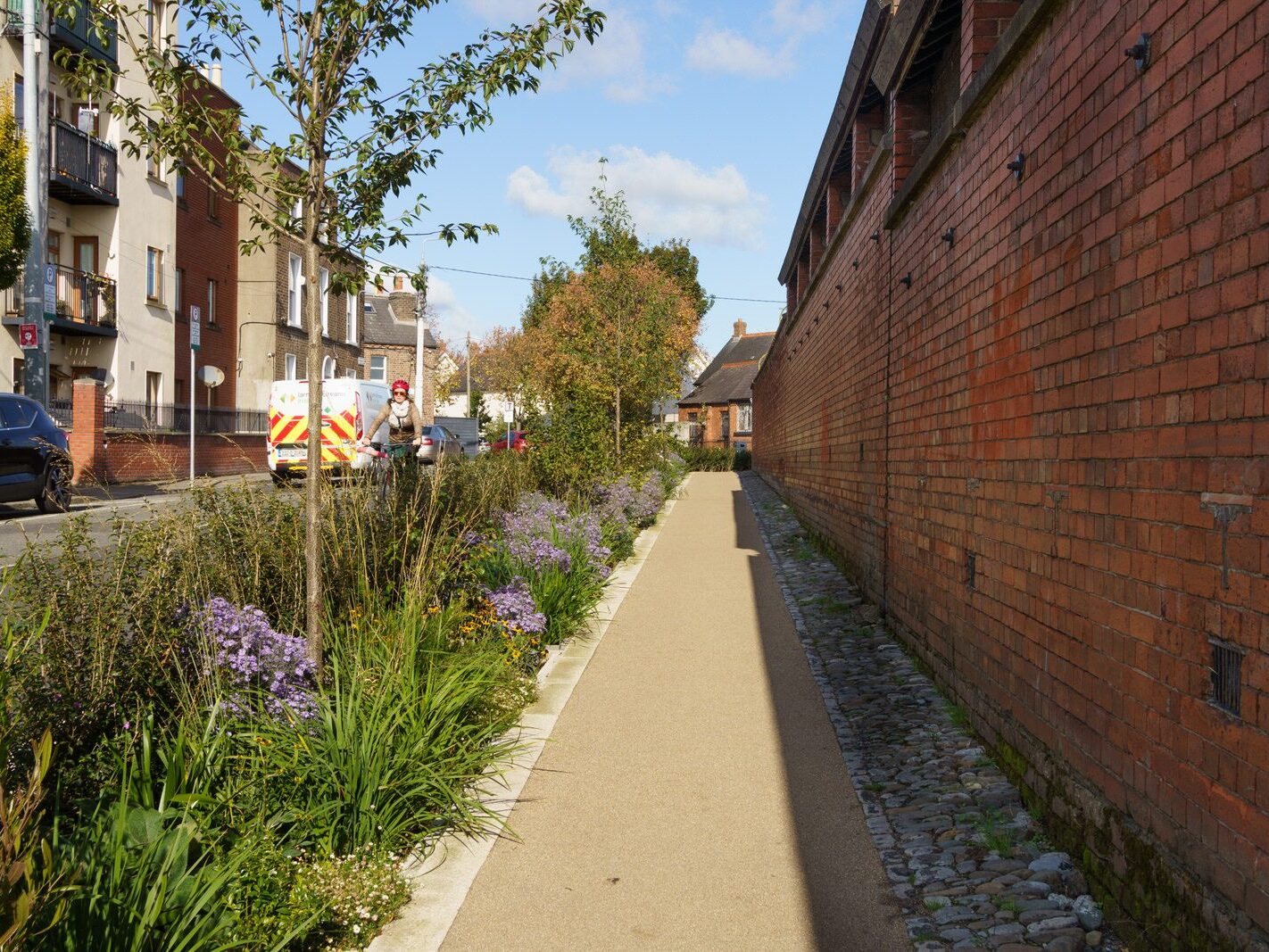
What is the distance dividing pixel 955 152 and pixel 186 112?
430cm

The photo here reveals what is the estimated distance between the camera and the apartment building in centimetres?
2422

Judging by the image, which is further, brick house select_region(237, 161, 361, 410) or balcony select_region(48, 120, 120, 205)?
brick house select_region(237, 161, 361, 410)

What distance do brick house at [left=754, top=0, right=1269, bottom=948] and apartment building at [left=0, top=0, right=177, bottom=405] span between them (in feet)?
74.3

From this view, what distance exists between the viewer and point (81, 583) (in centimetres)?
444

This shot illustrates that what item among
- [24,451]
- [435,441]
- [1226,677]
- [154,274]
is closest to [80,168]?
[154,274]

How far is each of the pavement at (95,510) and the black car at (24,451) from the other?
0.36m

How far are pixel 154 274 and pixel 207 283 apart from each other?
393 cm

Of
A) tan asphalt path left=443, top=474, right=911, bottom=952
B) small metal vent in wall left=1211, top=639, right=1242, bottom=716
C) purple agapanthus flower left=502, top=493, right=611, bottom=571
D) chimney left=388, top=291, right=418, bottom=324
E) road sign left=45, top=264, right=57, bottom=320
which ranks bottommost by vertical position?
tan asphalt path left=443, top=474, right=911, bottom=952

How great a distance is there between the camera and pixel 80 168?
2523 centimetres

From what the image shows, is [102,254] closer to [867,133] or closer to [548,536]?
[867,133]

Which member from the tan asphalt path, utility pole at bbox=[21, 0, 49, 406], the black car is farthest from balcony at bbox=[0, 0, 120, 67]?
the black car

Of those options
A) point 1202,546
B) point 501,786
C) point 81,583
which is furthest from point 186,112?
point 1202,546

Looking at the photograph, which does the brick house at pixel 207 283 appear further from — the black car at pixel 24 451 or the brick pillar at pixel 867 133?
the brick pillar at pixel 867 133

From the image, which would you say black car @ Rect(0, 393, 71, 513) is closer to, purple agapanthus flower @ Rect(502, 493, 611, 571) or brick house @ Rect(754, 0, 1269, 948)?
purple agapanthus flower @ Rect(502, 493, 611, 571)
